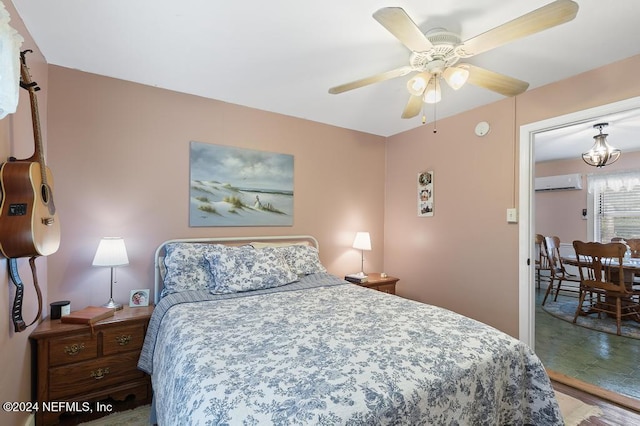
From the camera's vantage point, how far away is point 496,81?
5.67 feet

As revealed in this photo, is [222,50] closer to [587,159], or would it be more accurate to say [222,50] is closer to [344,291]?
[344,291]

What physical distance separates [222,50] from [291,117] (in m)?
1.26

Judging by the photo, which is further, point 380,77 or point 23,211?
point 380,77

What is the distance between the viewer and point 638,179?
4566 mm

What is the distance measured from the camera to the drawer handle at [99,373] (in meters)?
1.94

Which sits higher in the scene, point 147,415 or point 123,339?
point 123,339

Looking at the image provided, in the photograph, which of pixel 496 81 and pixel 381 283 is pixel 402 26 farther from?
pixel 381 283

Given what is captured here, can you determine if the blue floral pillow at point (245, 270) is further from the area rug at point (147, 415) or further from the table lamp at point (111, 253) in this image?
the area rug at point (147, 415)

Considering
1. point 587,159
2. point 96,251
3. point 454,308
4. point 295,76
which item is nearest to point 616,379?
point 454,308

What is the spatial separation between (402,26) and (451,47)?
434 mm

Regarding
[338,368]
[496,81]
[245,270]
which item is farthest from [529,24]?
[245,270]

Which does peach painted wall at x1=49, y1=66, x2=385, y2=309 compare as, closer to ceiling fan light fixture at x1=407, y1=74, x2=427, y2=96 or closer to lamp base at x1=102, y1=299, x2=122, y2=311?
lamp base at x1=102, y1=299, x2=122, y2=311

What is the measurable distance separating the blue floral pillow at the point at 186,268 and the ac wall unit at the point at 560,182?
232 inches

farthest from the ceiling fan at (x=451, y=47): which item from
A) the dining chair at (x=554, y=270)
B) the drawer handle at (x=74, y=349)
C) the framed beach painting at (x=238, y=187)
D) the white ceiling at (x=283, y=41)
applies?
the dining chair at (x=554, y=270)
